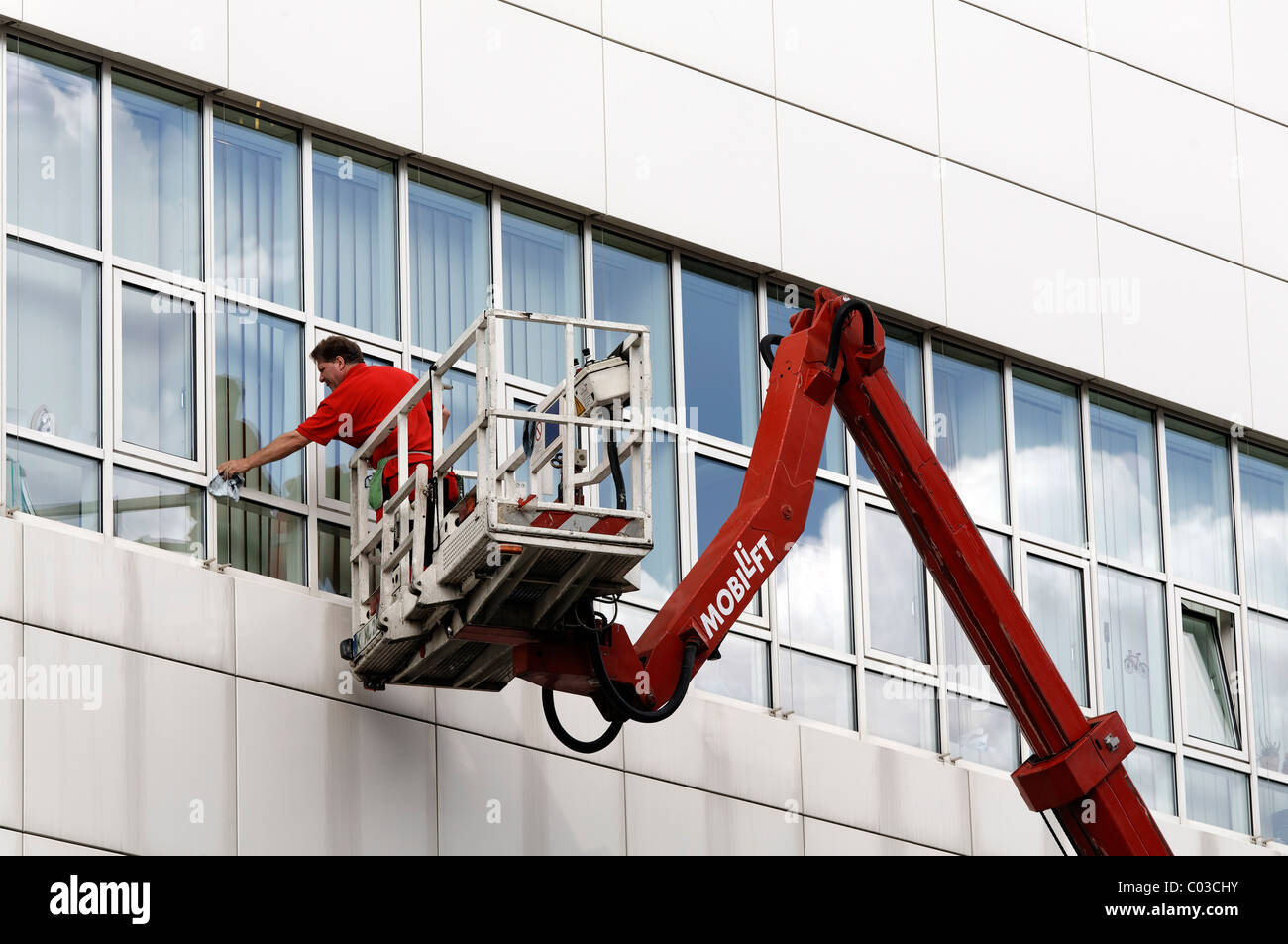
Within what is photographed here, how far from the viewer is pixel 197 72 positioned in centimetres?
1833

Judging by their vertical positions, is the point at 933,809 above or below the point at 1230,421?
below

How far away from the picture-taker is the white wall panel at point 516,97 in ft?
65.5

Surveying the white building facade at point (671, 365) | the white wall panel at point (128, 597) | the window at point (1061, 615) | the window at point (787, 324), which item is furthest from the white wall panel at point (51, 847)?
the window at point (1061, 615)

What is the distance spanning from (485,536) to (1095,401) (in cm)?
1099

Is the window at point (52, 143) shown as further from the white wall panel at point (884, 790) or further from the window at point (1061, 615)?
the window at point (1061, 615)

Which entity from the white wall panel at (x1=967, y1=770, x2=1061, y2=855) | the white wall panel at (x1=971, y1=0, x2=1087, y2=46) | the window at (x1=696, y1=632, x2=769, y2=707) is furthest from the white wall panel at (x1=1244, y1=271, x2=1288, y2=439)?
the window at (x1=696, y1=632, x2=769, y2=707)

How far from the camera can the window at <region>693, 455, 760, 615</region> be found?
21.1m

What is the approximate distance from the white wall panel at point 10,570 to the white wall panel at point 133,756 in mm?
221

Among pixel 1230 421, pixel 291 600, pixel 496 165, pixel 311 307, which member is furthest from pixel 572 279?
pixel 1230 421

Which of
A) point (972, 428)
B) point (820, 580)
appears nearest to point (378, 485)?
point (820, 580)

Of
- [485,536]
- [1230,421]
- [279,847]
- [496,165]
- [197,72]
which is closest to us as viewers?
[485,536]

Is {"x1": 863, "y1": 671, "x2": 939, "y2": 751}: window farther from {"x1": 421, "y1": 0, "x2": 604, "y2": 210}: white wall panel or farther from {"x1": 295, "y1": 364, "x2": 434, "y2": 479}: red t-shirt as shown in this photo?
{"x1": 295, "y1": 364, "x2": 434, "y2": 479}: red t-shirt

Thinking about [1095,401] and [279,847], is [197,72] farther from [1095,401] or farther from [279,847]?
[1095,401]

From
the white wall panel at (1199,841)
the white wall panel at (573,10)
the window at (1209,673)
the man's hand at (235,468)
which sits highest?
the white wall panel at (573,10)
